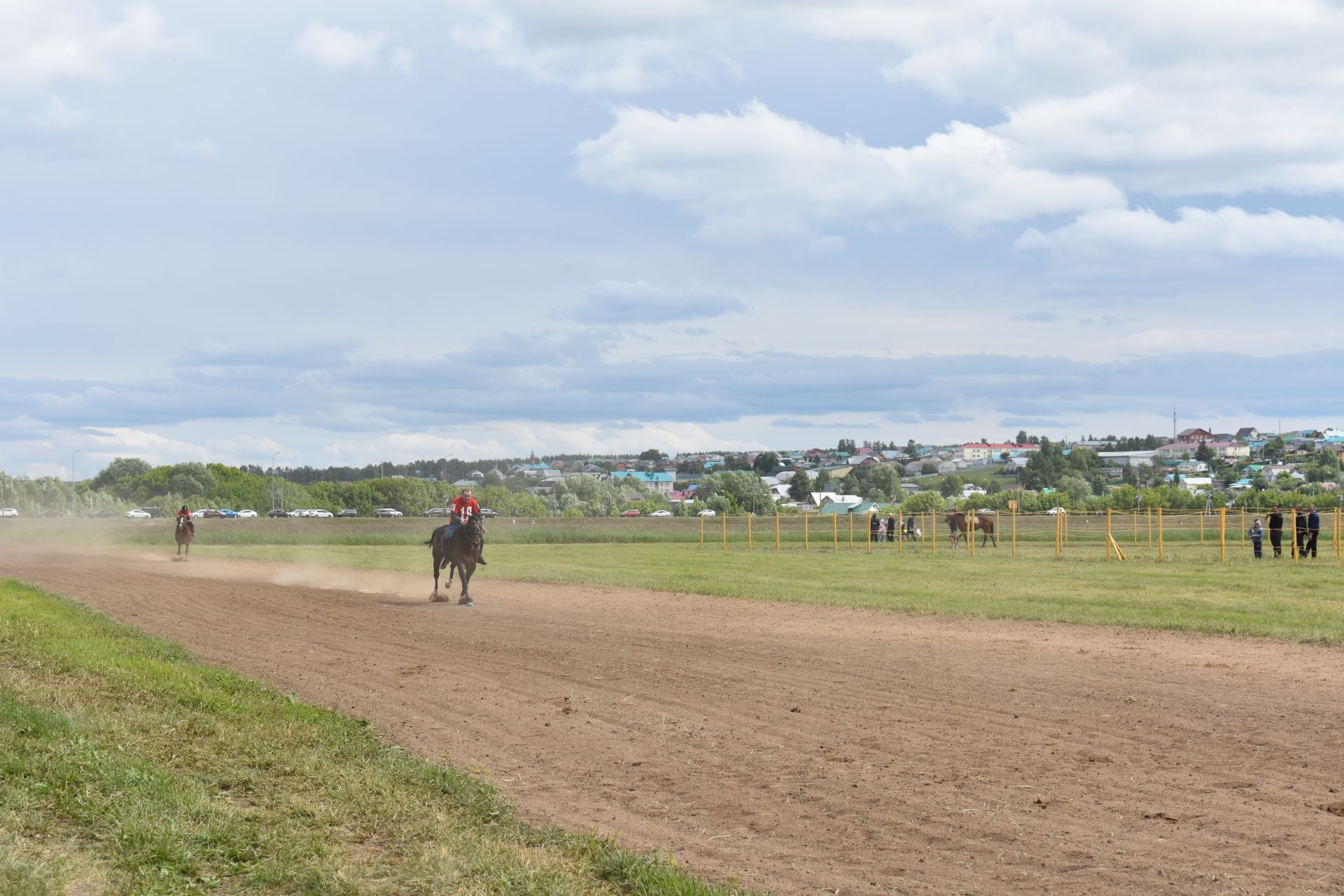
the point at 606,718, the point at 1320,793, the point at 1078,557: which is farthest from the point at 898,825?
the point at 1078,557

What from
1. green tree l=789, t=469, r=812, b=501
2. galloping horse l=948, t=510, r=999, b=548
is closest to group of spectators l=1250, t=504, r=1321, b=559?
galloping horse l=948, t=510, r=999, b=548

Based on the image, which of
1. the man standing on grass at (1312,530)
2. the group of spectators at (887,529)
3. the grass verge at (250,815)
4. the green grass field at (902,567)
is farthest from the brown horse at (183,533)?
the man standing on grass at (1312,530)

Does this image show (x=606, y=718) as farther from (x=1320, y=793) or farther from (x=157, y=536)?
(x=157, y=536)

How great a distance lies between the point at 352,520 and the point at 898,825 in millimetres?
81991

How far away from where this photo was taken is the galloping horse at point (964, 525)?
51656 millimetres

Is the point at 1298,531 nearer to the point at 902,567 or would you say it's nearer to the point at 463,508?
the point at 902,567

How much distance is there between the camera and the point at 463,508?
25.5m

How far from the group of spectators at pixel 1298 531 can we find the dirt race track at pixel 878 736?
23.2 m

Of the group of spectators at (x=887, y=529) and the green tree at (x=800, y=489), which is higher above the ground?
the green tree at (x=800, y=489)

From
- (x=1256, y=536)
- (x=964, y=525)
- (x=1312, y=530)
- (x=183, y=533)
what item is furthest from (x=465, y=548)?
(x=964, y=525)

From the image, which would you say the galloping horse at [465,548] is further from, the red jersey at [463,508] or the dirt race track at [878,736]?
the dirt race track at [878,736]

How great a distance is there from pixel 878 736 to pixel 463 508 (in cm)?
1591

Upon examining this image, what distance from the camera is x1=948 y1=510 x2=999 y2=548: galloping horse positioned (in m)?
51.7

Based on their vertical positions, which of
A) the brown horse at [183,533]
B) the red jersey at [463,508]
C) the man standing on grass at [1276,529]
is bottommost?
the brown horse at [183,533]
